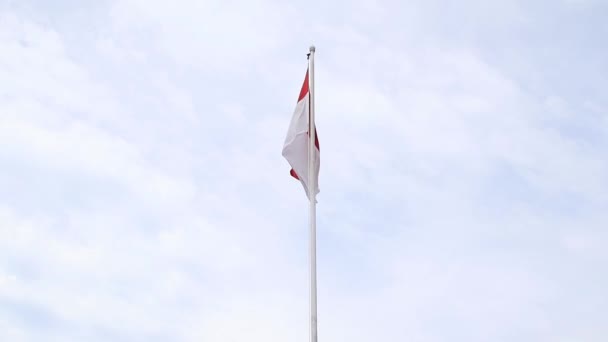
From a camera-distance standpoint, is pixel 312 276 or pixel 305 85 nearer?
pixel 312 276

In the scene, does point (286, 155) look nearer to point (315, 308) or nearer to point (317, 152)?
point (317, 152)

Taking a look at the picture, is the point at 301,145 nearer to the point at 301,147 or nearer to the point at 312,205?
the point at 301,147

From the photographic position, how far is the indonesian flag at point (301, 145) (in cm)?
2434

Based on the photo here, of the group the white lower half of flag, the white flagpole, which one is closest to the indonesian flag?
the white lower half of flag

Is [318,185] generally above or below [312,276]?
above

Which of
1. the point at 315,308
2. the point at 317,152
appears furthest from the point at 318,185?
the point at 315,308

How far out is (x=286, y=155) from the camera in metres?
24.5

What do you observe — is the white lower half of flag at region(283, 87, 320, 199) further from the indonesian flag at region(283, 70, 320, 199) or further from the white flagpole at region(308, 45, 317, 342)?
the white flagpole at region(308, 45, 317, 342)

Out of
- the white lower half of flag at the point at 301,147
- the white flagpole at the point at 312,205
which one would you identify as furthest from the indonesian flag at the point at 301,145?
the white flagpole at the point at 312,205

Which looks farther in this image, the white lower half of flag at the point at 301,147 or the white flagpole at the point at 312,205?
the white lower half of flag at the point at 301,147

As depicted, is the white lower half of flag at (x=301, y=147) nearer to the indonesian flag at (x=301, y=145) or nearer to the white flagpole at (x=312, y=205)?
the indonesian flag at (x=301, y=145)

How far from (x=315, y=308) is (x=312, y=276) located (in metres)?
0.87

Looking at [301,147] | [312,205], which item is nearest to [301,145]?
[301,147]

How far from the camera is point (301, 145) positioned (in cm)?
2458
